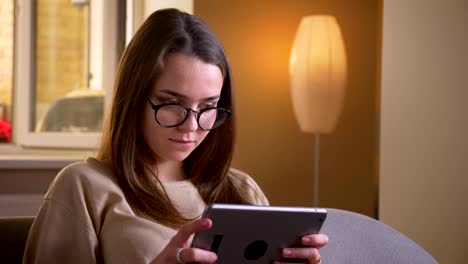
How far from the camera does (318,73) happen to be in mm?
3344

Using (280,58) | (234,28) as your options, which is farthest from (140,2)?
(280,58)

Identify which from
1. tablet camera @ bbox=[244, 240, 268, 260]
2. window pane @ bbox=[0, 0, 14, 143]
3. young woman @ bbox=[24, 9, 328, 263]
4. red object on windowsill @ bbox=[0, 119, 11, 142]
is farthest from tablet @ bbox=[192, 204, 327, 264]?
window pane @ bbox=[0, 0, 14, 143]

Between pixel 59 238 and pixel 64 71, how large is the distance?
250 centimetres

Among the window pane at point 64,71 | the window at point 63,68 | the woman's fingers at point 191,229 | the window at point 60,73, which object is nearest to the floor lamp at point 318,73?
the window at point 63,68

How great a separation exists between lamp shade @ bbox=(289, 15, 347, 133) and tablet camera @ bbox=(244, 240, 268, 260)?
7.39 feet

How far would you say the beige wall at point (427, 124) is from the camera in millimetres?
3199

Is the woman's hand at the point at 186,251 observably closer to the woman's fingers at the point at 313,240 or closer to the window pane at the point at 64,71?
the woman's fingers at the point at 313,240

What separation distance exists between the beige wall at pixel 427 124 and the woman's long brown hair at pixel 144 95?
1920 mm

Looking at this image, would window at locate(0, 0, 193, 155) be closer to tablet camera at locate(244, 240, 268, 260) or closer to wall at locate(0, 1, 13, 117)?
wall at locate(0, 1, 13, 117)

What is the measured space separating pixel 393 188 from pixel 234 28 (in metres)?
1.06

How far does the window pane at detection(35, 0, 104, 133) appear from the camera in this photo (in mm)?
3459

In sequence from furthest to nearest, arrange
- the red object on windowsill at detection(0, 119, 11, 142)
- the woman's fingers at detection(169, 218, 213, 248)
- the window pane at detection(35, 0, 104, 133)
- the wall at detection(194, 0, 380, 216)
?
the red object on windowsill at detection(0, 119, 11, 142), the wall at detection(194, 0, 380, 216), the window pane at detection(35, 0, 104, 133), the woman's fingers at detection(169, 218, 213, 248)

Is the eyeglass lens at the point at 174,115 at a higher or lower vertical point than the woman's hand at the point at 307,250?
higher

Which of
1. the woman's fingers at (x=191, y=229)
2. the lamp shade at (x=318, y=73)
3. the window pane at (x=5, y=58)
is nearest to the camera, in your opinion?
the woman's fingers at (x=191, y=229)
